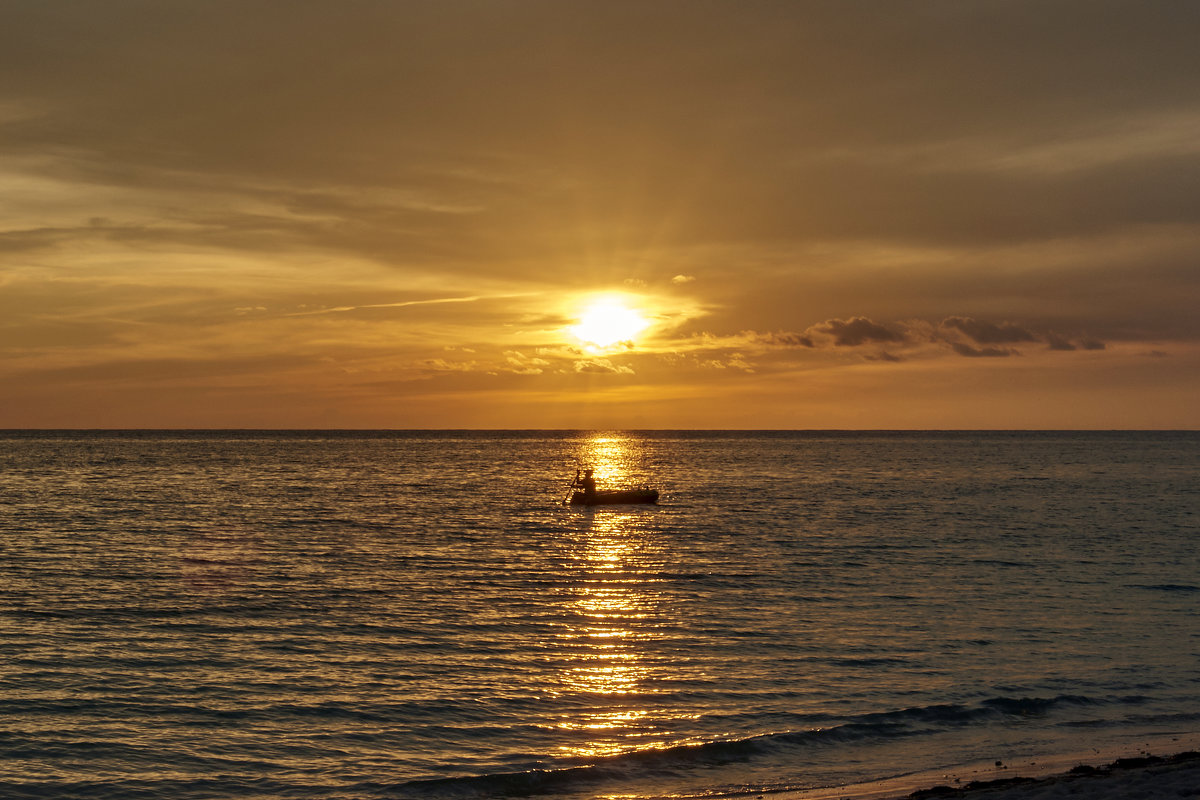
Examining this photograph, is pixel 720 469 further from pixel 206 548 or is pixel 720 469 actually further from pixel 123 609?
pixel 123 609

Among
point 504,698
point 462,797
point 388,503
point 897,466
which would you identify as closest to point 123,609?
point 504,698

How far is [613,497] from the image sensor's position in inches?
3354

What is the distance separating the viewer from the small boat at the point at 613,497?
84.7 m

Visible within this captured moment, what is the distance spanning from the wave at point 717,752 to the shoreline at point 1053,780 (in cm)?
221

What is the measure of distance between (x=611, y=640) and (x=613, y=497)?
55.6 m

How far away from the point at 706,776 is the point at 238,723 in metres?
10.2

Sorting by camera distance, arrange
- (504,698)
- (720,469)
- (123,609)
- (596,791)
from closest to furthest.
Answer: (596,791)
(504,698)
(123,609)
(720,469)

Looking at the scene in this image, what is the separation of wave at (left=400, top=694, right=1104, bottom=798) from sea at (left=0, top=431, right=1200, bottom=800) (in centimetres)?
7

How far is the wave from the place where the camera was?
17.9m

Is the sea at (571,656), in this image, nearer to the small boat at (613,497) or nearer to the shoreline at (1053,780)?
A: the shoreline at (1053,780)

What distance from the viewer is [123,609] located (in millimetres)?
34094

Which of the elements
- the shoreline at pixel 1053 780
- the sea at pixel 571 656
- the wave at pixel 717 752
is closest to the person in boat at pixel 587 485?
the sea at pixel 571 656

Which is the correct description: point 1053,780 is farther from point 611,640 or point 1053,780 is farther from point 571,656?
point 611,640

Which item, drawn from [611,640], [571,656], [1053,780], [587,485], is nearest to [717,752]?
[1053,780]
